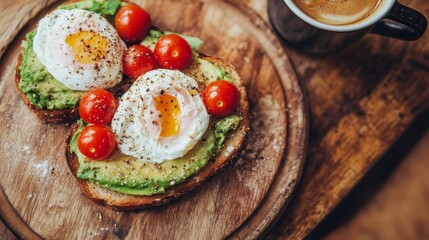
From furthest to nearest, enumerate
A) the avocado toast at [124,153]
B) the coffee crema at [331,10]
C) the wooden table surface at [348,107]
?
1. the wooden table surface at [348,107]
2. the coffee crema at [331,10]
3. the avocado toast at [124,153]

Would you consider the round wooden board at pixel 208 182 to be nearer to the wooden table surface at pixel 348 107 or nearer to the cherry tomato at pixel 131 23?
the wooden table surface at pixel 348 107

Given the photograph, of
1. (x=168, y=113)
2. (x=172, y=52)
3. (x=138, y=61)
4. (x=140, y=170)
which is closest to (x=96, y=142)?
(x=140, y=170)

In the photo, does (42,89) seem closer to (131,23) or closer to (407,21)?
(131,23)

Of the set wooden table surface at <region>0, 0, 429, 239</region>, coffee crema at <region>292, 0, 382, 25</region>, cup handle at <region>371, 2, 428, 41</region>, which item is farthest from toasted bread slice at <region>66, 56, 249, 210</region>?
cup handle at <region>371, 2, 428, 41</region>

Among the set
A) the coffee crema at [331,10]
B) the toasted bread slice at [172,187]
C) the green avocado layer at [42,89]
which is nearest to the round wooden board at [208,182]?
the toasted bread slice at [172,187]

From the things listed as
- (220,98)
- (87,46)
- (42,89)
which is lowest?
(42,89)
